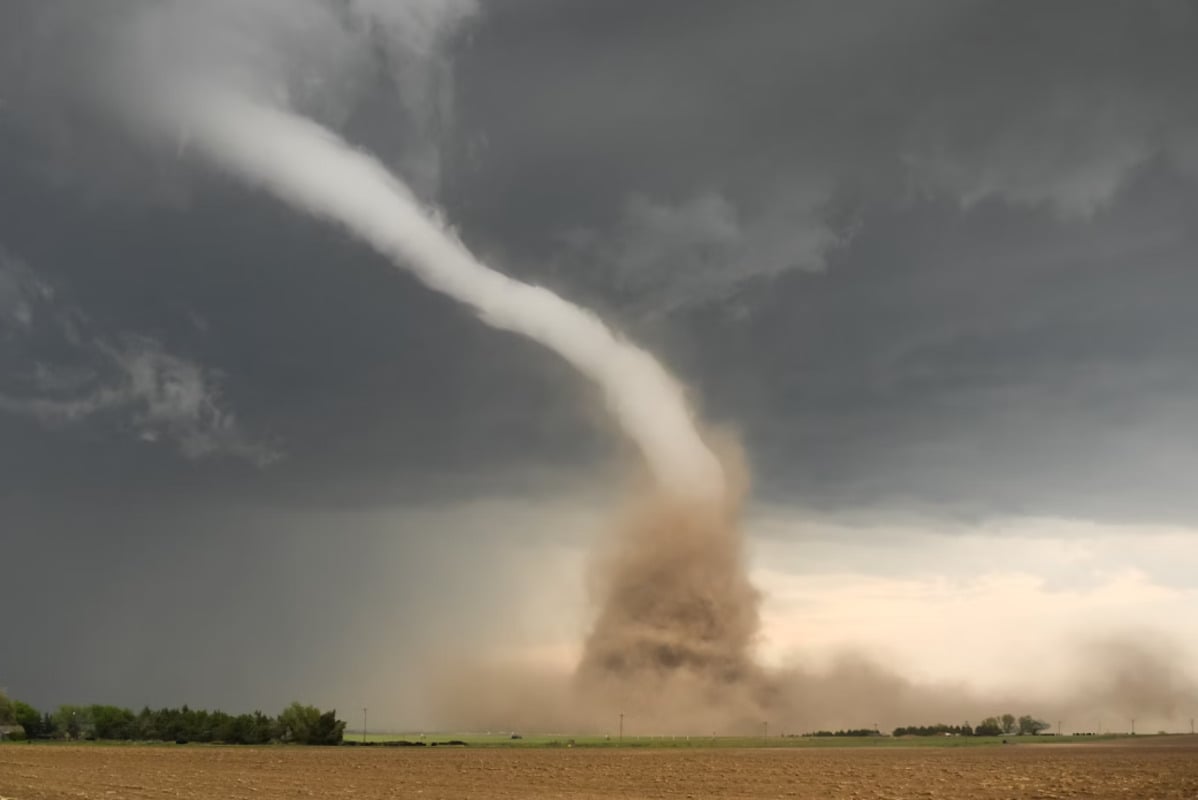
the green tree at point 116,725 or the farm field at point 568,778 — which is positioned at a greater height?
the green tree at point 116,725

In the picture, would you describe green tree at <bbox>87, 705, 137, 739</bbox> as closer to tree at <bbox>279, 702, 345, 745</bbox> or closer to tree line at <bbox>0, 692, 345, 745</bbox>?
tree line at <bbox>0, 692, 345, 745</bbox>

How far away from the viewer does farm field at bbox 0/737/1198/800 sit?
62.4m

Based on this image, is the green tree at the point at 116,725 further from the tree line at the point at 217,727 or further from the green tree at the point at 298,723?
the green tree at the point at 298,723

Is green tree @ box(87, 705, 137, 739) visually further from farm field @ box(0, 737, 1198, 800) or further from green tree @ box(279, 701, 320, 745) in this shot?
farm field @ box(0, 737, 1198, 800)

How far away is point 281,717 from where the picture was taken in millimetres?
171000

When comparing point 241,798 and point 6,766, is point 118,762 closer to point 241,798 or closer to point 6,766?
point 6,766

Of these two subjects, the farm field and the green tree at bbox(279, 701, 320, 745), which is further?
the green tree at bbox(279, 701, 320, 745)

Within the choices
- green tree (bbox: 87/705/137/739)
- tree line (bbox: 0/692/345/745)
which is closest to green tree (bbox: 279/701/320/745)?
tree line (bbox: 0/692/345/745)

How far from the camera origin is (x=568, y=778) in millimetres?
82125

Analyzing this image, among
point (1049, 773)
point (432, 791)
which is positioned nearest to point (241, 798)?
point (432, 791)

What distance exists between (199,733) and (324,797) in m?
139

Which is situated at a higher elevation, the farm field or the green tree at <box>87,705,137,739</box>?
the green tree at <box>87,705,137,739</box>

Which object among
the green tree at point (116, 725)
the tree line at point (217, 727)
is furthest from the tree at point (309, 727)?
the green tree at point (116, 725)

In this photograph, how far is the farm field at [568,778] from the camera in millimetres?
62438
